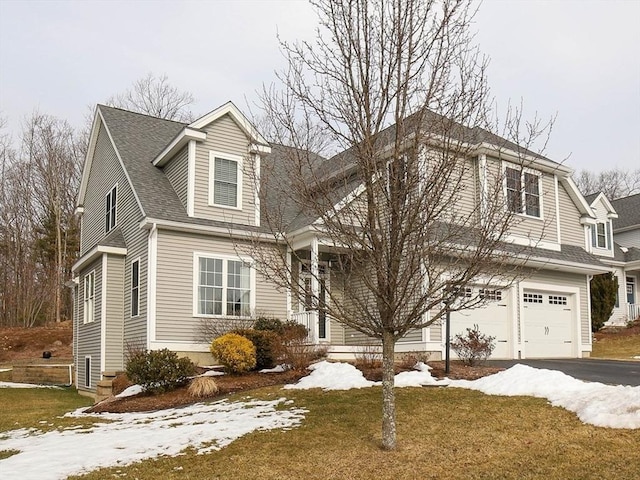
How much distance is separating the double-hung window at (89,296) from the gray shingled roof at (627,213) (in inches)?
1045

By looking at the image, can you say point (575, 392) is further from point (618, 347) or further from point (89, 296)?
point (618, 347)

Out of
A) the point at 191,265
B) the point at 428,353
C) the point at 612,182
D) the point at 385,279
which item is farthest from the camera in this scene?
the point at 612,182

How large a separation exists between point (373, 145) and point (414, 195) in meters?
0.80

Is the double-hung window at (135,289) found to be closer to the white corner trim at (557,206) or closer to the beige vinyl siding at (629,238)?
the white corner trim at (557,206)

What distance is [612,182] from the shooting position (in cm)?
5838

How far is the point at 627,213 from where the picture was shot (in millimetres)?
33531

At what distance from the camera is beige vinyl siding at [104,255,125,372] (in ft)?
55.7

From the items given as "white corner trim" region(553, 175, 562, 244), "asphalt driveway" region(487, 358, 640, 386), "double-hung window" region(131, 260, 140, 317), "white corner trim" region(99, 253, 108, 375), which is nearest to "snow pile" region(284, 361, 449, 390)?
"asphalt driveway" region(487, 358, 640, 386)

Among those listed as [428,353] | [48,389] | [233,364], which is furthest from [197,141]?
[48,389]

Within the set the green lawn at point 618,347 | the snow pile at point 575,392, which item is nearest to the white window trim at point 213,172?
the snow pile at point 575,392

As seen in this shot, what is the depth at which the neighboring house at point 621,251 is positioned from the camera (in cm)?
2864

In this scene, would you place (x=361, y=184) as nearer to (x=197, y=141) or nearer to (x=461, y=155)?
(x=461, y=155)

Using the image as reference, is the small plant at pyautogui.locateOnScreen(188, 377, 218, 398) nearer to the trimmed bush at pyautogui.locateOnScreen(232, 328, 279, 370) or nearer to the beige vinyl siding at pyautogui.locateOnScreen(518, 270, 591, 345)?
the trimmed bush at pyautogui.locateOnScreen(232, 328, 279, 370)

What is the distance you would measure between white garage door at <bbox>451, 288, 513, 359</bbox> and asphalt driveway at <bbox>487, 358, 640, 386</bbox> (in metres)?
0.88
